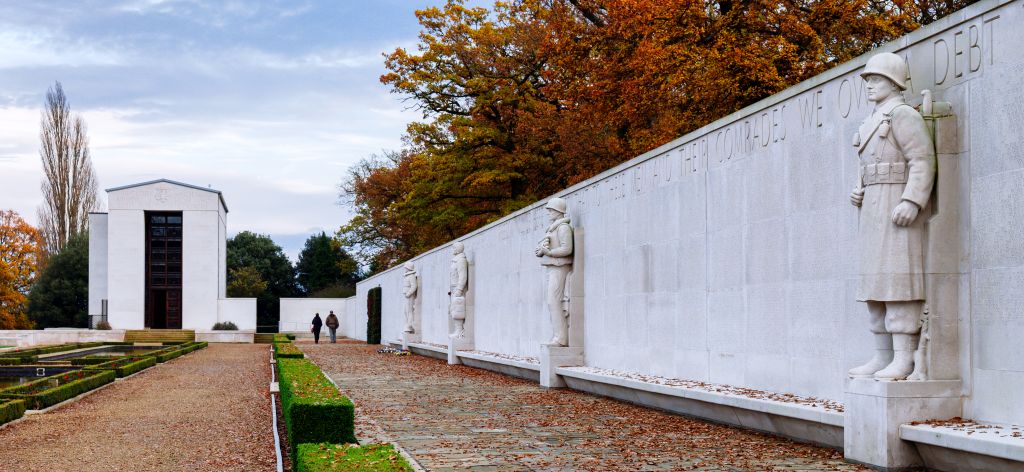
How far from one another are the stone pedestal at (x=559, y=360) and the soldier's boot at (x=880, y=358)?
755cm

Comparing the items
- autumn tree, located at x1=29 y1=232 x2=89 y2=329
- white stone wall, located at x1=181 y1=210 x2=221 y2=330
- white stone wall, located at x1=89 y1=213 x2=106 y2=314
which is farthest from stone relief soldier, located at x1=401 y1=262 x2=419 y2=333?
autumn tree, located at x1=29 y1=232 x2=89 y2=329

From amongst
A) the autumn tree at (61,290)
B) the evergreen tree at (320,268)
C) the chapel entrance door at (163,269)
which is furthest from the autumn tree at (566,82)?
the evergreen tree at (320,268)

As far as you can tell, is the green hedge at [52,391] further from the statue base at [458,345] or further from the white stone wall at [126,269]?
the white stone wall at [126,269]

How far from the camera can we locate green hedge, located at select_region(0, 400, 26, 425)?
39.3ft

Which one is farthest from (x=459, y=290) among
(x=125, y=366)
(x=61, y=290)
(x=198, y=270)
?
(x=61, y=290)

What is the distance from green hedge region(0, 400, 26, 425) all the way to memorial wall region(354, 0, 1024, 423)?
765 cm

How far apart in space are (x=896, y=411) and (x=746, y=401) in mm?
2205

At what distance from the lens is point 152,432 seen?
11297 millimetres

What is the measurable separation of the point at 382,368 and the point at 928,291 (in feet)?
48.6

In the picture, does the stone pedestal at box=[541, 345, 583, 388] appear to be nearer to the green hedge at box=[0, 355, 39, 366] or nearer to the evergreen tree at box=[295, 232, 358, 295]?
the green hedge at box=[0, 355, 39, 366]

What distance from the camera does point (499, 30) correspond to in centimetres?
3344

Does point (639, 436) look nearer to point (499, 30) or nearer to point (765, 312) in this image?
point (765, 312)

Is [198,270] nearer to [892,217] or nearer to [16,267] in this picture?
[16,267]

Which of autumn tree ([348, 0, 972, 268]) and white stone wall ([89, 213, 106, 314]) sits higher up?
autumn tree ([348, 0, 972, 268])
